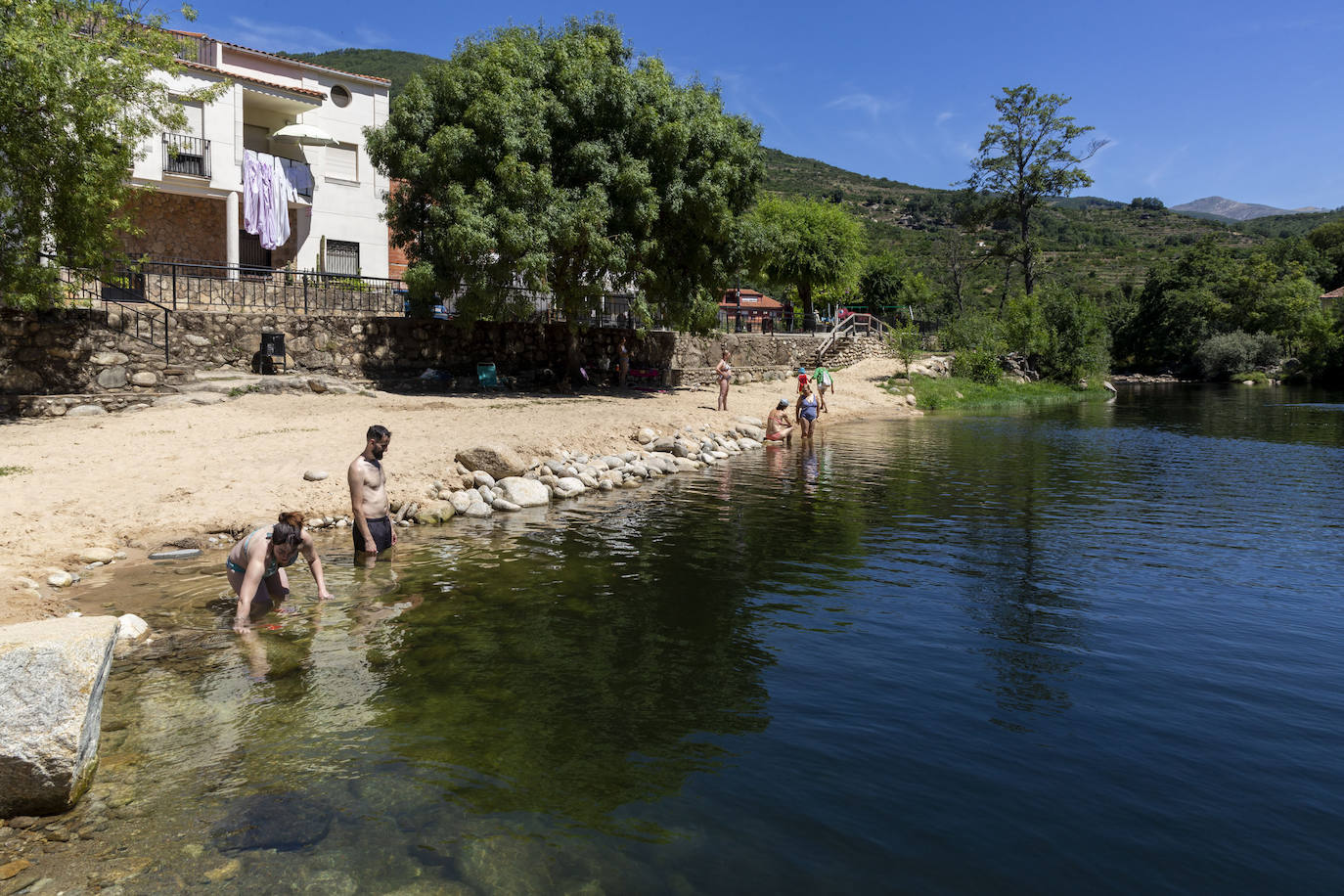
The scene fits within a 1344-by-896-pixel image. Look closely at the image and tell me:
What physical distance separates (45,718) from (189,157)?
31.4 m

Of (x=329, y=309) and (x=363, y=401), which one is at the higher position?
(x=329, y=309)

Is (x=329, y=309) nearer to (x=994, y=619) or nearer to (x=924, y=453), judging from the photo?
(x=924, y=453)

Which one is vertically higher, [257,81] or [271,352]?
[257,81]

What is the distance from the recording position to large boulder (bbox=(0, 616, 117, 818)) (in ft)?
15.9

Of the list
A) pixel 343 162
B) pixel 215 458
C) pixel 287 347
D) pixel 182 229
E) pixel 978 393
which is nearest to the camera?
pixel 215 458

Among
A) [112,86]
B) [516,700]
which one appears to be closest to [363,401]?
[112,86]

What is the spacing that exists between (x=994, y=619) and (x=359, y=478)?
7.55 meters

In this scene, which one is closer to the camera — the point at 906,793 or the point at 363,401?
the point at 906,793

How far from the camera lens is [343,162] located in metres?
37.2

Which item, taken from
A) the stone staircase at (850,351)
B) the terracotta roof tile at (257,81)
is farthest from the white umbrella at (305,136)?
the stone staircase at (850,351)

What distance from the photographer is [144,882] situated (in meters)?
4.46

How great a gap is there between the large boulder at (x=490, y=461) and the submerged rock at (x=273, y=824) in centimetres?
1048

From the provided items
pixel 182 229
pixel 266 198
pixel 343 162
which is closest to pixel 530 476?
pixel 266 198

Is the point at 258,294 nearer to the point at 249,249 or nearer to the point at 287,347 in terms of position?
the point at 287,347
